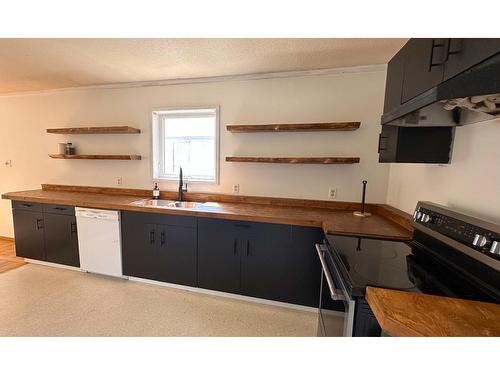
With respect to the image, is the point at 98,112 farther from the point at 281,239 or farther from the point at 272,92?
the point at 281,239

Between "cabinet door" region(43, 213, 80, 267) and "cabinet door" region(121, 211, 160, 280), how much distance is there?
2.31 feet

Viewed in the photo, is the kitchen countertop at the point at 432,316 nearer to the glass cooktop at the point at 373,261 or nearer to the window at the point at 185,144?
the glass cooktop at the point at 373,261

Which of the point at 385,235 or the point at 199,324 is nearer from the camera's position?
the point at 385,235

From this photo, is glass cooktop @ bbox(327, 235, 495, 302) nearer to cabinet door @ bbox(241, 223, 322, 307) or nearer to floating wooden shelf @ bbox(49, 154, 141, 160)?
cabinet door @ bbox(241, 223, 322, 307)

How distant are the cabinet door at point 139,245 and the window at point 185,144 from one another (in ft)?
2.35

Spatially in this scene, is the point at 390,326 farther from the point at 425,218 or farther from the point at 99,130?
the point at 99,130

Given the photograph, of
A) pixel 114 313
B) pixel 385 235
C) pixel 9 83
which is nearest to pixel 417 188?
pixel 385 235

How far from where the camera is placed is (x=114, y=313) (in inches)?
74.7

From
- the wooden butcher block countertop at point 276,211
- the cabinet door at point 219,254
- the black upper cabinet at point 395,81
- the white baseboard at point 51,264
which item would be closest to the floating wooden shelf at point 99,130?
the wooden butcher block countertop at point 276,211

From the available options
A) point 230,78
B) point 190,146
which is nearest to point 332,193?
point 230,78

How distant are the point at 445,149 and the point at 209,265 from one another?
209 cm

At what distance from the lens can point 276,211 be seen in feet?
6.89
